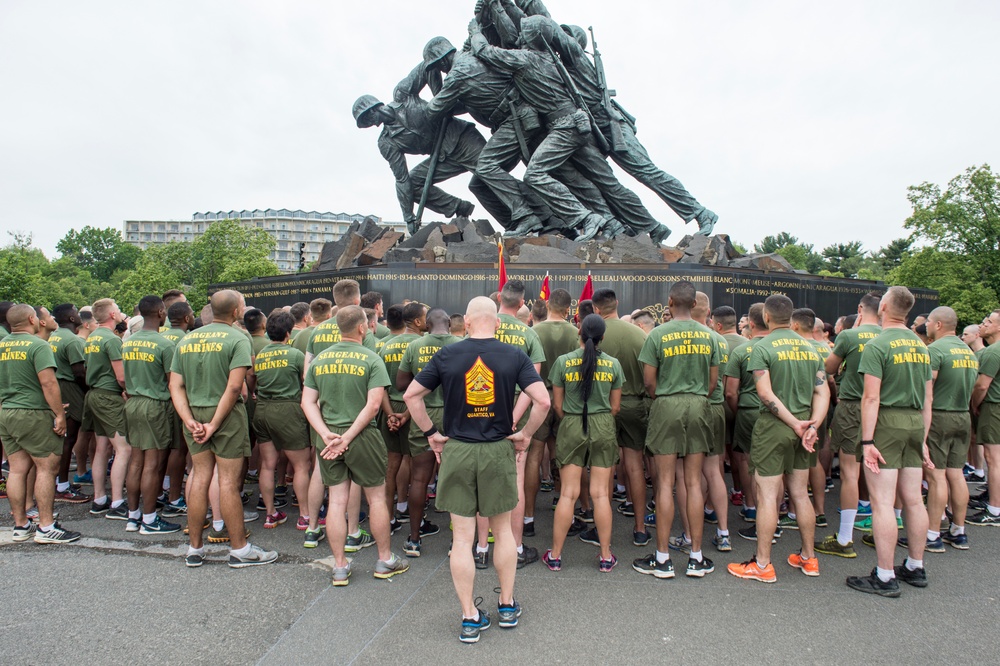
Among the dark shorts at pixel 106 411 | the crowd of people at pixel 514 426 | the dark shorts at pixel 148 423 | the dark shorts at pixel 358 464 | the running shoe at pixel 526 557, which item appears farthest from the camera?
the dark shorts at pixel 106 411

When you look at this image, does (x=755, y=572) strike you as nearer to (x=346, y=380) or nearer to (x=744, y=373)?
(x=744, y=373)

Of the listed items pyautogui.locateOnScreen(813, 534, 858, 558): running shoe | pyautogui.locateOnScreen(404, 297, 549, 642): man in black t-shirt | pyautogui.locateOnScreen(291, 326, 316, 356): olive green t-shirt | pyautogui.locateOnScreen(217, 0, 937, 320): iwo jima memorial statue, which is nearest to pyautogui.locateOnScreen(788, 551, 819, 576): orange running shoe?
pyautogui.locateOnScreen(813, 534, 858, 558): running shoe

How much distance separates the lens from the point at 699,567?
14.7ft

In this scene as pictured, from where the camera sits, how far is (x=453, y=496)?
362cm

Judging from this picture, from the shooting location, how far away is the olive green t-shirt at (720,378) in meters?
4.80

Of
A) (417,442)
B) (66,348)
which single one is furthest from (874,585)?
(66,348)

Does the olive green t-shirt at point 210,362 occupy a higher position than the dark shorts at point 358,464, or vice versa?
the olive green t-shirt at point 210,362

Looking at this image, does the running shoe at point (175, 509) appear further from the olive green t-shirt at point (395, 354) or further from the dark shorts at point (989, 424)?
the dark shorts at point (989, 424)

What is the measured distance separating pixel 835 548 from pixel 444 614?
3205mm

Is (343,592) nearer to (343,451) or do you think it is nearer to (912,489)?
(343,451)

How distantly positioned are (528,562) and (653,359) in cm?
183

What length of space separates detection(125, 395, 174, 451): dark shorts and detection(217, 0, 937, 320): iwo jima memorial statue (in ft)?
23.7

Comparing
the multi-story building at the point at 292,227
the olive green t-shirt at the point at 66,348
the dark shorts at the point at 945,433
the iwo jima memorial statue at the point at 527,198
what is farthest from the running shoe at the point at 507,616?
the multi-story building at the point at 292,227

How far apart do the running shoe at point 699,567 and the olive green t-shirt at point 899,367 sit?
1.70 metres
